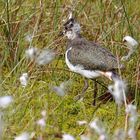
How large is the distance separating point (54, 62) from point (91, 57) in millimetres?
976

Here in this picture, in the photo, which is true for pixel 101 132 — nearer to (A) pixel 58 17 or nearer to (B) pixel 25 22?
(B) pixel 25 22

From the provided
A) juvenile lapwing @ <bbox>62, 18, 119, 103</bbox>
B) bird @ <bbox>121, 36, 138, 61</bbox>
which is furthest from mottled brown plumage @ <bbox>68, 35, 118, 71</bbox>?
bird @ <bbox>121, 36, 138, 61</bbox>

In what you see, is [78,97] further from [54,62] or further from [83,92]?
[54,62]

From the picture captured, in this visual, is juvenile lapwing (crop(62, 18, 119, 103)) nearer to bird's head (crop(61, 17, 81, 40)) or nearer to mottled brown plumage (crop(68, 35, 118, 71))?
mottled brown plumage (crop(68, 35, 118, 71))

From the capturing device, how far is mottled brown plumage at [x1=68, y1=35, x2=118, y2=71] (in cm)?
457

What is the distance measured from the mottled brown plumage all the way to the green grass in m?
0.24

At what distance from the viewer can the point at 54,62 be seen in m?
5.62

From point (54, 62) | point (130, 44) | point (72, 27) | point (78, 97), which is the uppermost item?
point (130, 44)

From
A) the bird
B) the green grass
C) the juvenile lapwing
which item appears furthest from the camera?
the juvenile lapwing

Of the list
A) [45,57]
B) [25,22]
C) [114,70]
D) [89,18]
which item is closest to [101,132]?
[45,57]

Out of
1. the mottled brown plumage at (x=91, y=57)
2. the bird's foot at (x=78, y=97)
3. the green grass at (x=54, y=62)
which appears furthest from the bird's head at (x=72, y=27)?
the bird's foot at (x=78, y=97)

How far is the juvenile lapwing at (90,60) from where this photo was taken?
457 centimetres

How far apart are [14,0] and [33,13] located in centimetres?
39

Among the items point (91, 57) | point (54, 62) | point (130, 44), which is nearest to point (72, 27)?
point (54, 62)
